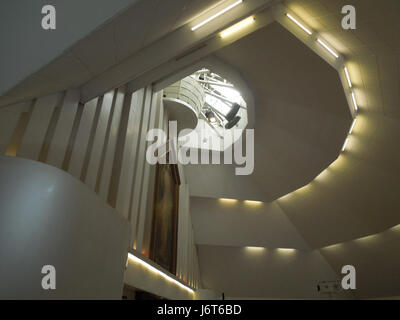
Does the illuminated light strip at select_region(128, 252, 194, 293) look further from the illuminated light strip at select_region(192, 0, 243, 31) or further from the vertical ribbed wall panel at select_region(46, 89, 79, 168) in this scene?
the illuminated light strip at select_region(192, 0, 243, 31)

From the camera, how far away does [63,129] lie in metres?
3.25

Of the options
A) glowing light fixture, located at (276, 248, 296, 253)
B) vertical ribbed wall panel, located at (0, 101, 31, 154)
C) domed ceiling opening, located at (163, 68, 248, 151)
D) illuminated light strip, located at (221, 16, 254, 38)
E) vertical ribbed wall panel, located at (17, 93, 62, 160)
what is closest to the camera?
vertical ribbed wall panel, located at (0, 101, 31, 154)

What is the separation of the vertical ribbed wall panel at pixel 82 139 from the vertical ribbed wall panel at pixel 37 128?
448 millimetres

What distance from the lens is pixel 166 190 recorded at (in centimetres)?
748

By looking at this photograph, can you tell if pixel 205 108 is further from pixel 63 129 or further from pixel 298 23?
pixel 63 129

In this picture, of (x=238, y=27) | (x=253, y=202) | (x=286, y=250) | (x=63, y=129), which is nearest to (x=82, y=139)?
(x=63, y=129)

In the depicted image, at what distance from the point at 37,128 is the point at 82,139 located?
0.72 meters

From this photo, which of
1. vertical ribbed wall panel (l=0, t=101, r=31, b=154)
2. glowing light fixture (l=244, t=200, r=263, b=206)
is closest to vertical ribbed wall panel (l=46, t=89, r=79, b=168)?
vertical ribbed wall panel (l=0, t=101, r=31, b=154)

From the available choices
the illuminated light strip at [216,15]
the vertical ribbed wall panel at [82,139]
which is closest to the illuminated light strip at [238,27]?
the illuminated light strip at [216,15]

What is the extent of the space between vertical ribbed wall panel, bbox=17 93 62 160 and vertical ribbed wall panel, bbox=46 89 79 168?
118 mm

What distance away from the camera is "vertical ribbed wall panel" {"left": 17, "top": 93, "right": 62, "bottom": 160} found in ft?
8.85

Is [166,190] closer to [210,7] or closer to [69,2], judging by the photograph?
[210,7]

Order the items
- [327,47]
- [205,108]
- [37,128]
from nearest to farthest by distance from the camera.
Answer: [37,128] < [327,47] < [205,108]

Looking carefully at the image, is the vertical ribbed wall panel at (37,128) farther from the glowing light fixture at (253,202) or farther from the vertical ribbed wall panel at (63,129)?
the glowing light fixture at (253,202)
